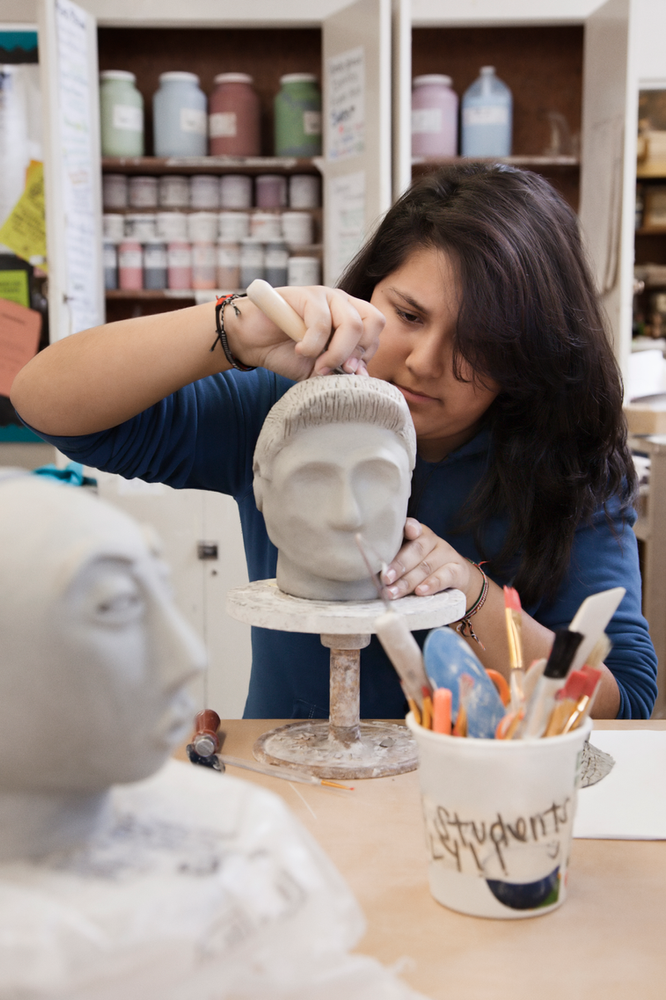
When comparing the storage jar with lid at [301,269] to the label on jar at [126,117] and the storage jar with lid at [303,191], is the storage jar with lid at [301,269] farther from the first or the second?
the label on jar at [126,117]

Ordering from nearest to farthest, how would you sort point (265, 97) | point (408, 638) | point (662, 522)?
point (408, 638), point (662, 522), point (265, 97)

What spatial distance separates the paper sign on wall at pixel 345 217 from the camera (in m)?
2.73

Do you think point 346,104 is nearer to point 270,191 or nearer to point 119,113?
point 270,191

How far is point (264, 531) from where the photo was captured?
1.35m

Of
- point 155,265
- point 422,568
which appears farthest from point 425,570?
point 155,265

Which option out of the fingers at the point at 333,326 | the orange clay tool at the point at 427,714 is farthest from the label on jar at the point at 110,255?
the orange clay tool at the point at 427,714

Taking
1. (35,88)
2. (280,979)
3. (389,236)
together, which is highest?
(35,88)

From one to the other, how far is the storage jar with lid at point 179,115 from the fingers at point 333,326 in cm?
223

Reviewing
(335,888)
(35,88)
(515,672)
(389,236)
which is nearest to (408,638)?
(515,672)

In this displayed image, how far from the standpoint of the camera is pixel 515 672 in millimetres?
730

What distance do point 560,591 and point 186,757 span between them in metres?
0.63

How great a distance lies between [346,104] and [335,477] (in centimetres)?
214

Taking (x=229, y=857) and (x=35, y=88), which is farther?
(x=35, y=88)

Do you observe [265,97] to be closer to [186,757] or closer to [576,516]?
[576,516]
